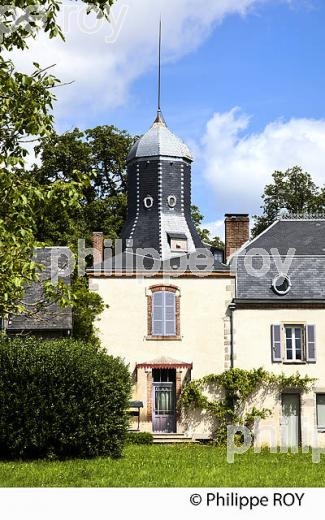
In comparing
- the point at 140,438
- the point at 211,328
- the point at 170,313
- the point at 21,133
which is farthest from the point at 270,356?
the point at 21,133

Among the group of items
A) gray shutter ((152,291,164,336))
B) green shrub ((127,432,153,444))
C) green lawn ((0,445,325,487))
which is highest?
gray shutter ((152,291,164,336))

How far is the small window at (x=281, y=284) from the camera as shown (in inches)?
1097

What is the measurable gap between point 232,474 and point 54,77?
24.7ft

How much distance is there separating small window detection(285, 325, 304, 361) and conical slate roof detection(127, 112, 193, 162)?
31.2ft

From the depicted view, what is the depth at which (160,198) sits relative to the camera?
3269 centimetres

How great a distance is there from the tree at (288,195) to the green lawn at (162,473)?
2466cm

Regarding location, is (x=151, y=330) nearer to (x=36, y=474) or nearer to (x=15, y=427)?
(x=15, y=427)

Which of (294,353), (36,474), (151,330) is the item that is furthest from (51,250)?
(36,474)

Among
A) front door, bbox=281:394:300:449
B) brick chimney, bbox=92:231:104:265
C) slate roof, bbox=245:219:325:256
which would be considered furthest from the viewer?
slate roof, bbox=245:219:325:256

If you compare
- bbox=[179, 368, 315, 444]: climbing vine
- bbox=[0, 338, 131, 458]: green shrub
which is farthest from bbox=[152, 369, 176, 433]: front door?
bbox=[0, 338, 131, 458]: green shrub

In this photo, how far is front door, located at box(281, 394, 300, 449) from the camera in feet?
88.4

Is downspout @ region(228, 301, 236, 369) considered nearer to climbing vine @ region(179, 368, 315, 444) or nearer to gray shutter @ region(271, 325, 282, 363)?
climbing vine @ region(179, 368, 315, 444)

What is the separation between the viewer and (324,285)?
28250mm

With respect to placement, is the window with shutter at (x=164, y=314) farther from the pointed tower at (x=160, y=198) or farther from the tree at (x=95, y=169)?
the tree at (x=95, y=169)
